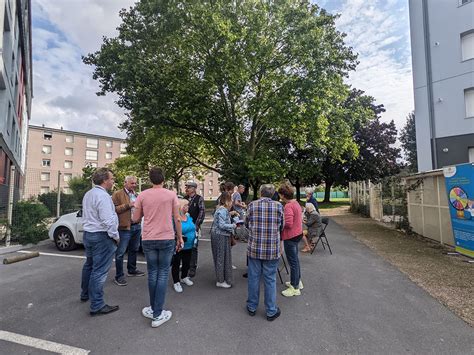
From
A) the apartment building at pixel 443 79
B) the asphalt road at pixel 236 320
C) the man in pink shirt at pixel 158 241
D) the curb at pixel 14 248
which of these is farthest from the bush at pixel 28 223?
the apartment building at pixel 443 79

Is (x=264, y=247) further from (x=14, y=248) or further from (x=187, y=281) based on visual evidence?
(x=14, y=248)

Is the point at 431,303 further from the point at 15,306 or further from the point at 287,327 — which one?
the point at 15,306

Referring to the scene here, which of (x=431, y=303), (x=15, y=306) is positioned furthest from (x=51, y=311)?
(x=431, y=303)

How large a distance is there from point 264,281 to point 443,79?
17015 mm

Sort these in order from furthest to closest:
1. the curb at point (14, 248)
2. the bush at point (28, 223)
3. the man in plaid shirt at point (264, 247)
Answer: the bush at point (28, 223) → the curb at point (14, 248) → the man in plaid shirt at point (264, 247)

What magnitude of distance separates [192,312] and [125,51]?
14113 millimetres

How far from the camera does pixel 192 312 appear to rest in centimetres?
375

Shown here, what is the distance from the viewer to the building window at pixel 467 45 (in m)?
14.3

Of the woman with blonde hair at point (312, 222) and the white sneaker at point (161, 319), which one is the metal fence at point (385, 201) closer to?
the woman with blonde hair at point (312, 222)

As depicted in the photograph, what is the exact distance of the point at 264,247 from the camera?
3709 millimetres

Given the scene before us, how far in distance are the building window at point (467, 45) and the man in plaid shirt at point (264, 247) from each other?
1681cm

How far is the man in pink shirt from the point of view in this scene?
11.2 ft

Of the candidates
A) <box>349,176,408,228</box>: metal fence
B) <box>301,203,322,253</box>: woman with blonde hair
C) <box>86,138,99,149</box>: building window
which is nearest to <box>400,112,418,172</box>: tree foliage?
<box>349,176,408,228</box>: metal fence

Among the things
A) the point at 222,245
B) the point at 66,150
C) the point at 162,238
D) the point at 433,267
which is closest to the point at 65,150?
the point at 66,150
